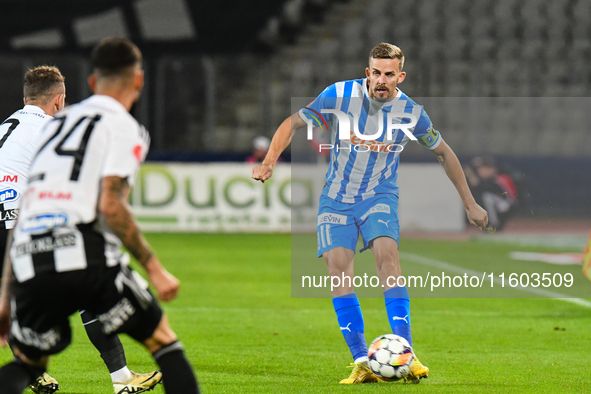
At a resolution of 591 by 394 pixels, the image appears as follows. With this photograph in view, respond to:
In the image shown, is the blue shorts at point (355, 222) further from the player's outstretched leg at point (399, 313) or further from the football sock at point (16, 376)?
the football sock at point (16, 376)

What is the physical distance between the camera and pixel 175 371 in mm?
3551

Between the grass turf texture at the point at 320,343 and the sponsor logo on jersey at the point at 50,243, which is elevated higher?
the sponsor logo on jersey at the point at 50,243

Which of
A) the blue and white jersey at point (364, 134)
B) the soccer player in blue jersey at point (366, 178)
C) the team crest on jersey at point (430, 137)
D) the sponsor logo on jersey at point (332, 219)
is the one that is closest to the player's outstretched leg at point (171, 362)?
the soccer player in blue jersey at point (366, 178)

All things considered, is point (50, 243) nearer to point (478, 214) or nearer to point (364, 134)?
point (364, 134)

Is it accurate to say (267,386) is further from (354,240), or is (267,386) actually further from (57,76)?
(57,76)

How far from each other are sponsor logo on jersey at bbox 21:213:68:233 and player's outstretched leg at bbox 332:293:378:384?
267 cm

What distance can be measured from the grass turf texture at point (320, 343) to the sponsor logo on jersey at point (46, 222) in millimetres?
2150

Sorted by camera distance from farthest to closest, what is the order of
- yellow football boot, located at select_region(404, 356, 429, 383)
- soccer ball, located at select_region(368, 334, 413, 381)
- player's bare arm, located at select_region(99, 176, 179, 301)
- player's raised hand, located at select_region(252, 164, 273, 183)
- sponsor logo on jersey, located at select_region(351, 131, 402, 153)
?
sponsor logo on jersey, located at select_region(351, 131, 402, 153) < yellow football boot, located at select_region(404, 356, 429, 383) < soccer ball, located at select_region(368, 334, 413, 381) < player's raised hand, located at select_region(252, 164, 273, 183) < player's bare arm, located at select_region(99, 176, 179, 301)

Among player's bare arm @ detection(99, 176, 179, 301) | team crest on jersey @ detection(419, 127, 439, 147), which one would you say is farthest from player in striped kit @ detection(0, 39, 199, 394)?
team crest on jersey @ detection(419, 127, 439, 147)

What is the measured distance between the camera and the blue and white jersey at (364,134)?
5.87m

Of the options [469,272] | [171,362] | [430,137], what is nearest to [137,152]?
[171,362]

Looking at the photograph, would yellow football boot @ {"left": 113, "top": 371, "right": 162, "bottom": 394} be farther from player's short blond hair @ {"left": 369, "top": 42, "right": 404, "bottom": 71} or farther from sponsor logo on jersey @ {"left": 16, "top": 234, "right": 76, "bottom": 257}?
player's short blond hair @ {"left": 369, "top": 42, "right": 404, "bottom": 71}

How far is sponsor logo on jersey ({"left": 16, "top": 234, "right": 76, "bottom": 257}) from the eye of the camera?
11.1 ft

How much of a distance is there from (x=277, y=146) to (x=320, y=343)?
2208mm
